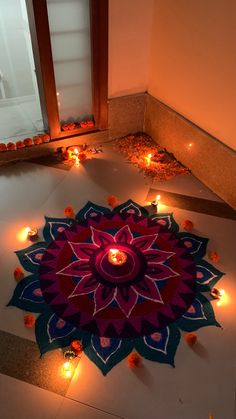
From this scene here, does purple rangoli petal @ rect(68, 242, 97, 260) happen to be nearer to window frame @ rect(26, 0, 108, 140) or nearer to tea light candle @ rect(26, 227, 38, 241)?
tea light candle @ rect(26, 227, 38, 241)

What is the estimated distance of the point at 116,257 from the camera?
2.67m

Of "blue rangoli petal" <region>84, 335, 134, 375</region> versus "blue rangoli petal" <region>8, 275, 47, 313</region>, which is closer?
"blue rangoli petal" <region>84, 335, 134, 375</region>

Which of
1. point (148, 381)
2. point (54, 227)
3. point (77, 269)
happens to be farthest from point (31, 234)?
point (148, 381)

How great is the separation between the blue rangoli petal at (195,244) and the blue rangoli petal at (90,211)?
0.76 m

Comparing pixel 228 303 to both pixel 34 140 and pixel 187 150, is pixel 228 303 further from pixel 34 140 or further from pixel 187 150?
pixel 34 140

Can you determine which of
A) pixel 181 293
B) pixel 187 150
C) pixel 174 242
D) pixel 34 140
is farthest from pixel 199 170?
pixel 34 140

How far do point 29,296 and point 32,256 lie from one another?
0.38 meters

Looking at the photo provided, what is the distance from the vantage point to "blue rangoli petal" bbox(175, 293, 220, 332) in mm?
2326

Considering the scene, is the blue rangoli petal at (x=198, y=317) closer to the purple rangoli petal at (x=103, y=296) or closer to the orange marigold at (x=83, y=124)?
the purple rangoli petal at (x=103, y=296)

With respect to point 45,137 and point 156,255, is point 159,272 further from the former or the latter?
point 45,137

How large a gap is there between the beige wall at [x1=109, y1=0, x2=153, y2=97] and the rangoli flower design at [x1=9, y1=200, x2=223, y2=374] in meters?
1.66

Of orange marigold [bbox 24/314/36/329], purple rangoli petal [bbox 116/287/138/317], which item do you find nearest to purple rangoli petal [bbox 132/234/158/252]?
purple rangoli petal [bbox 116/287/138/317]

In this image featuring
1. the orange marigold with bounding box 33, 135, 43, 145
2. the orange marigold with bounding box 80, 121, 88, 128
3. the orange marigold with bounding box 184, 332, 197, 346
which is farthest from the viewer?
the orange marigold with bounding box 80, 121, 88, 128

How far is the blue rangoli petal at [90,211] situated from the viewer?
309 cm
